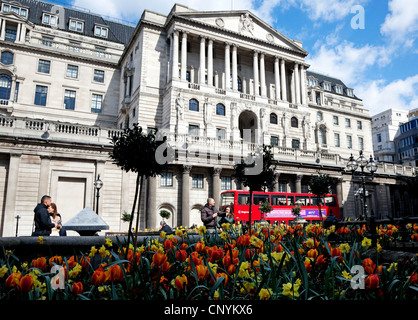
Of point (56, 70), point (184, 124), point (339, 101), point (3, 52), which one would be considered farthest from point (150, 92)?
point (339, 101)

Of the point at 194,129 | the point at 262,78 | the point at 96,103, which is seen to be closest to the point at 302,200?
the point at 194,129

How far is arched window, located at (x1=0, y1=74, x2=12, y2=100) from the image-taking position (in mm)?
41469

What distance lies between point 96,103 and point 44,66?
862cm

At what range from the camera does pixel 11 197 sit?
76.7 feet

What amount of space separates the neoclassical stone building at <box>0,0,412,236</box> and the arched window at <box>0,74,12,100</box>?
7.5 inches

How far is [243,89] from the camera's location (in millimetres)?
44750

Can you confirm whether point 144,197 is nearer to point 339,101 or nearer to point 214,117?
point 214,117

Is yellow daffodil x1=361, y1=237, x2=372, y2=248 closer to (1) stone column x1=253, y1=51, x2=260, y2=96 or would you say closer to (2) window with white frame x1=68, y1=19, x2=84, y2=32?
(1) stone column x1=253, y1=51, x2=260, y2=96

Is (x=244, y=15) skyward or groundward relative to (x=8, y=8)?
groundward

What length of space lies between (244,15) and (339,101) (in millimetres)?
35816

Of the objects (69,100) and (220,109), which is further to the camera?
(69,100)

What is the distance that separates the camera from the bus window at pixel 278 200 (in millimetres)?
26922

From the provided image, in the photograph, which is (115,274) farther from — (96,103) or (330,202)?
(96,103)

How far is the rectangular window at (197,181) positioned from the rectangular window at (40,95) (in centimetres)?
2709
